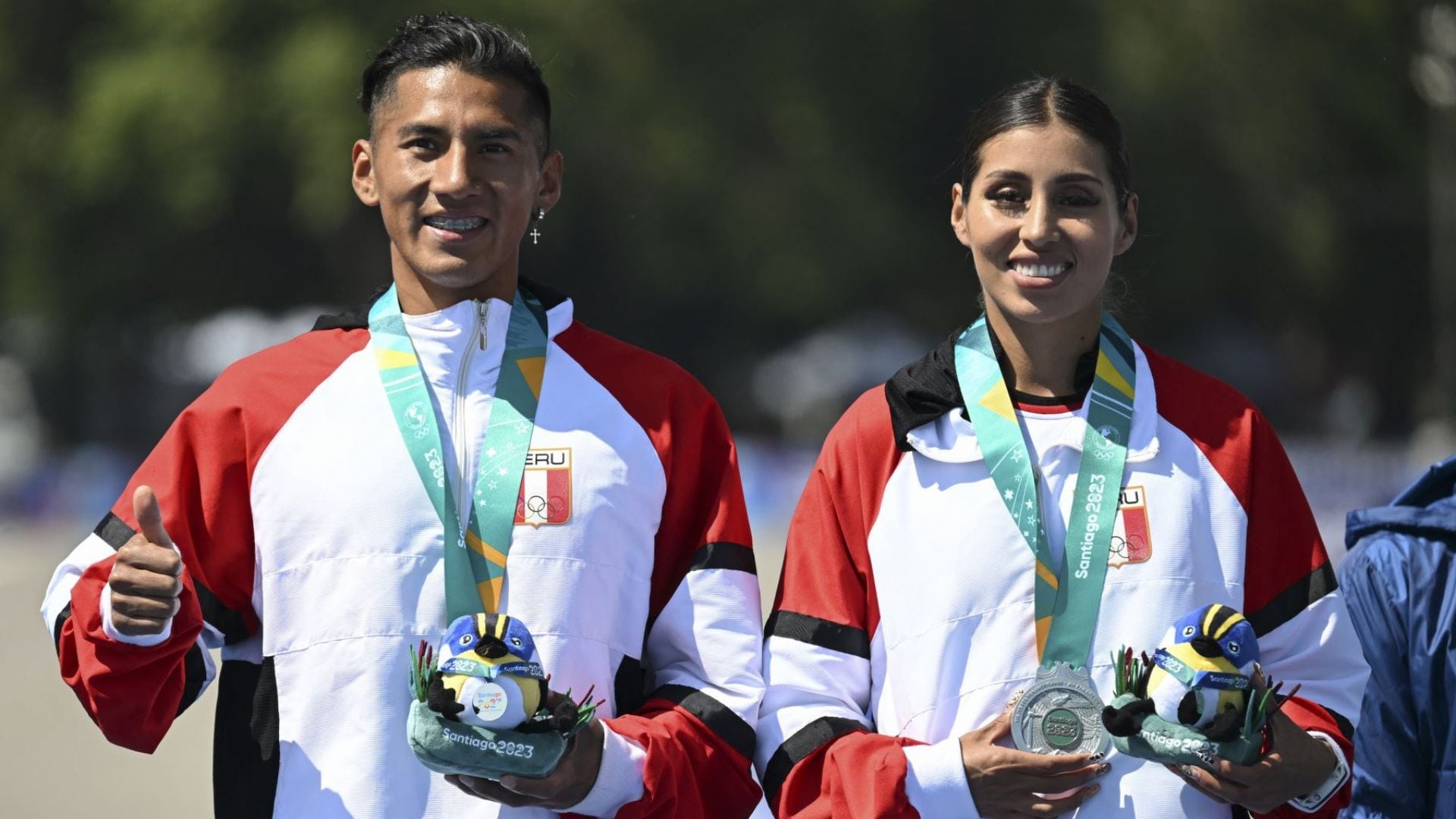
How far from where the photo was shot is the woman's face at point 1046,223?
3.17 meters

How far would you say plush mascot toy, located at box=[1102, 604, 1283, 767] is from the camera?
9.11 ft

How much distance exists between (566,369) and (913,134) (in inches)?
954

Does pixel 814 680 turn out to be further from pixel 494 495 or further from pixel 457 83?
pixel 457 83

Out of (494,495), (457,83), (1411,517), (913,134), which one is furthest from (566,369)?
(913,134)

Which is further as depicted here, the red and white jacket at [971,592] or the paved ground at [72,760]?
the paved ground at [72,760]

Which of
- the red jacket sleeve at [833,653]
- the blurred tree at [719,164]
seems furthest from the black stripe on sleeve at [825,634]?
the blurred tree at [719,164]

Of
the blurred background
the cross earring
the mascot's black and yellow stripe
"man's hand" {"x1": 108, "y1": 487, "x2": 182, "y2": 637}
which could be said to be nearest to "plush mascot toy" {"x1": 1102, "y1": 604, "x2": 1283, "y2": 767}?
the mascot's black and yellow stripe

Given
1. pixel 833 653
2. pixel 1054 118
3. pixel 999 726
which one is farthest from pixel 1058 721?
pixel 1054 118

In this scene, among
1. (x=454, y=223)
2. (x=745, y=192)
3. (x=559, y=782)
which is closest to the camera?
(x=559, y=782)

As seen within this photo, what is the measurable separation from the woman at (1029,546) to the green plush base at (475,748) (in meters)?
0.47

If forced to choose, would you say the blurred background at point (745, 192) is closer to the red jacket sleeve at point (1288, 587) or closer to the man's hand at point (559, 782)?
the red jacket sleeve at point (1288, 587)

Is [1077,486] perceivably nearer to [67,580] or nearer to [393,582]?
[393,582]

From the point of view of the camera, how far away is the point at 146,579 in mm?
2924

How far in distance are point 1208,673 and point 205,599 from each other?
1.65m
